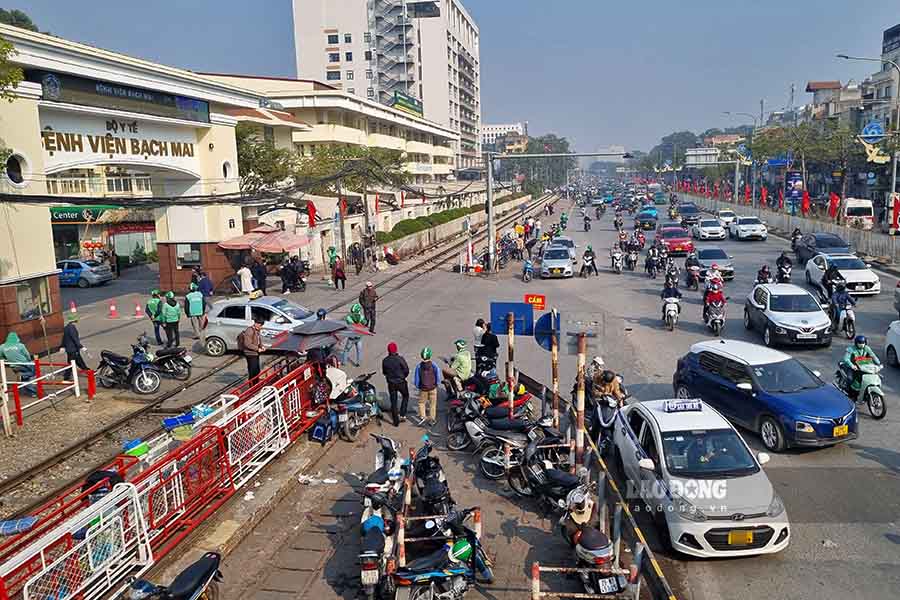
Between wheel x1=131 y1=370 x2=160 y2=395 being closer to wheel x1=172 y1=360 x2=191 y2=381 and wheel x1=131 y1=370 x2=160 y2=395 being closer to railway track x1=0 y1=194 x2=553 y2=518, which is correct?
railway track x1=0 y1=194 x2=553 y2=518

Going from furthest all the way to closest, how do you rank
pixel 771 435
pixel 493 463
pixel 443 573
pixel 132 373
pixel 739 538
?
1. pixel 132 373
2. pixel 771 435
3. pixel 493 463
4. pixel 739 538
5. pixel 443 573

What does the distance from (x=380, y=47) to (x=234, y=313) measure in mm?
82759

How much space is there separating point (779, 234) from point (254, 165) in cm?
3293

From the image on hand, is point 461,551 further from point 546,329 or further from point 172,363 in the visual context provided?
point 172,363

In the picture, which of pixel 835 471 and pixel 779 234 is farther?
pixel 779 234

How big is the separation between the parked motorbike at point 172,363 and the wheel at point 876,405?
1348 cm

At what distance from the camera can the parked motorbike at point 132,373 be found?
15.2 m

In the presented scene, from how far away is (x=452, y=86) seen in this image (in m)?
103

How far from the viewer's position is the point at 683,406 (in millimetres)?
9555

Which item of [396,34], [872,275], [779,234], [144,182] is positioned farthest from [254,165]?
[396,34]

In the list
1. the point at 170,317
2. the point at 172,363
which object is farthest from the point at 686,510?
the point at 170,317

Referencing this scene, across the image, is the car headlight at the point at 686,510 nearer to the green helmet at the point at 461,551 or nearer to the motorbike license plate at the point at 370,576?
the green helmet at the point at 461,551

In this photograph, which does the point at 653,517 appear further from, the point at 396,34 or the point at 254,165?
the point at 396,34

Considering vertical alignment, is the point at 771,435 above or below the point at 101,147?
below
